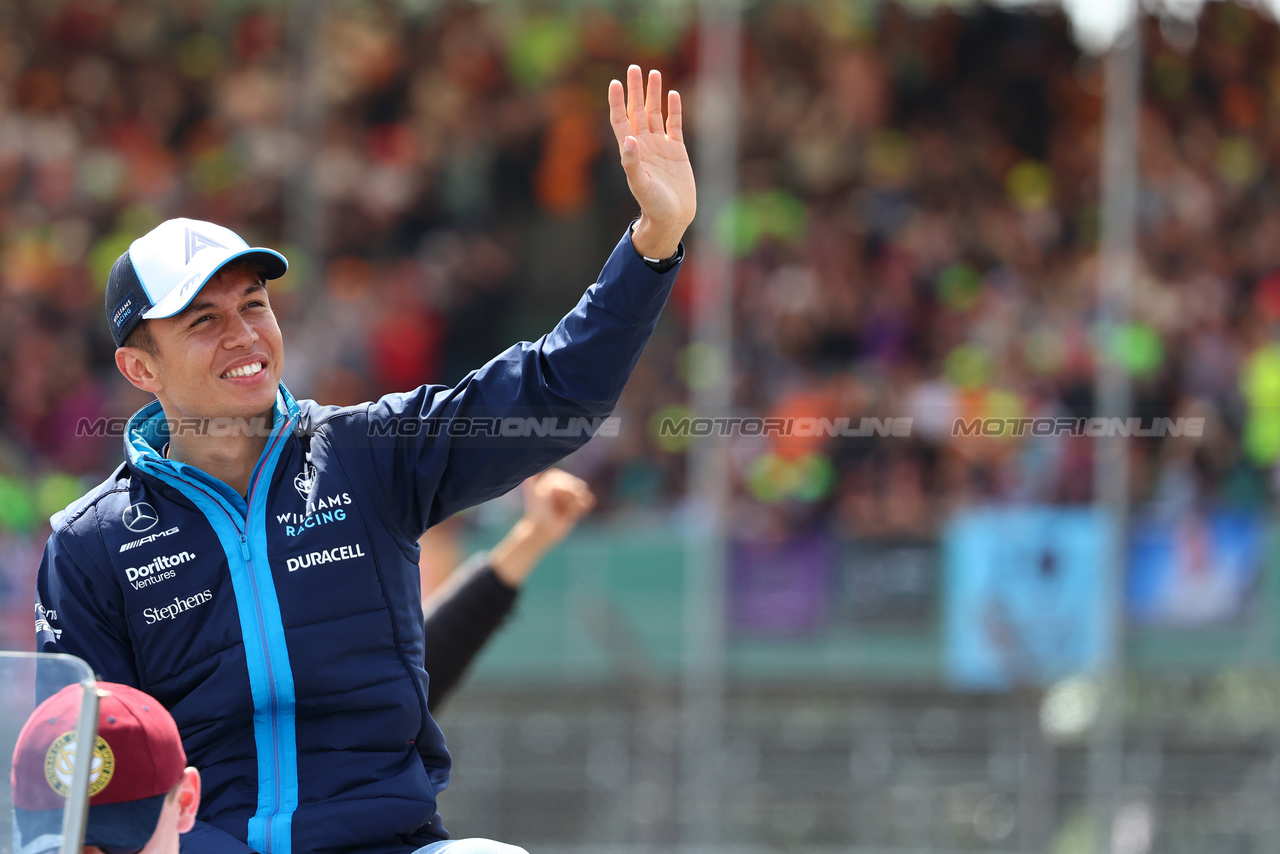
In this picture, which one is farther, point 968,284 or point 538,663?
point 968,284

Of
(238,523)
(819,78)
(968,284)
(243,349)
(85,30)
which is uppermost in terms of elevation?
(85,30)

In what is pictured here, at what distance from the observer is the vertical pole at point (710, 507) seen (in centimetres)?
772

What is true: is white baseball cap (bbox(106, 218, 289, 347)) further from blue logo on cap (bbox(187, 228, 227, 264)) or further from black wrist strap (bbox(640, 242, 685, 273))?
black wrist strap (bbox(640, 242, 685, 273))

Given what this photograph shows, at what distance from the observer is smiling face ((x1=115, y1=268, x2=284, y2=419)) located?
2709 mm

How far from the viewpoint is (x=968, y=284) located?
31.2ft

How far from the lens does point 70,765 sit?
204 centimetres

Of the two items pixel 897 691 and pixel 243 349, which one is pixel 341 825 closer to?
pixel 243 349

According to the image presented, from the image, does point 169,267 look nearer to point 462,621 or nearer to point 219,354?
point 219,354

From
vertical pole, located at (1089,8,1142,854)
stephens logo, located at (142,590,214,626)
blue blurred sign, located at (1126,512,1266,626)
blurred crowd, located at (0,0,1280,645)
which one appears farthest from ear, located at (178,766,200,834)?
blue blurred sign, located at (1126,512,1266,626)

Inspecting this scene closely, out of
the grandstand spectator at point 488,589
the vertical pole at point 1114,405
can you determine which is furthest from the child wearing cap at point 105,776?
the vertical pole at point 1114,405

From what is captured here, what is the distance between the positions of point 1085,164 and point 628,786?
17.0 feet

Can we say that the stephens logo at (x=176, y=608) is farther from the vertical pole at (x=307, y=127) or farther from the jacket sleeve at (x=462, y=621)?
the vertical pole at (x=307, y=127)

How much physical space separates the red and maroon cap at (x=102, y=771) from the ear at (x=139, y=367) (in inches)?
31.9

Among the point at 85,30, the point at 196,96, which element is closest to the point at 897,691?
the point at 196,96
